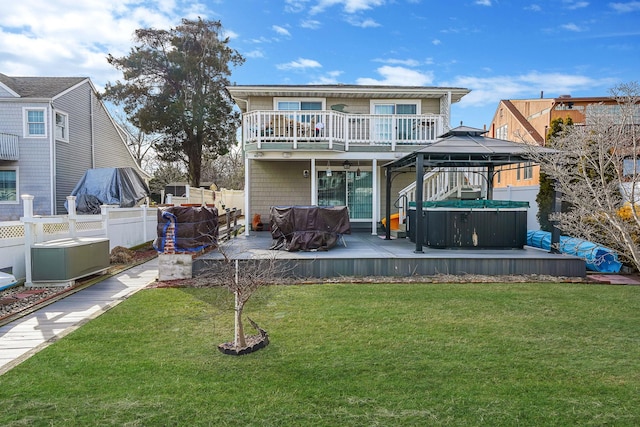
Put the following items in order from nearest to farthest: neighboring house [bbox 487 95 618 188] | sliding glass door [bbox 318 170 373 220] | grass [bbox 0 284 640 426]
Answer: grass [bbox 0 284 640 426] → sliding glass door [bbox 318 170 373 220] → neighboring house [bbox 487 95 618 188]

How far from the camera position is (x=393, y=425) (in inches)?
103

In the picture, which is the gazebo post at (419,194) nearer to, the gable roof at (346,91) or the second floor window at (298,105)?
the gable roof at (346,91)

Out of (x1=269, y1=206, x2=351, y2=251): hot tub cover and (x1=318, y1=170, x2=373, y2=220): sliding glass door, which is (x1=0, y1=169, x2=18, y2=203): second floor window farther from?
(x1=269, y1=206, x2=351, y2=251): hot tub cover

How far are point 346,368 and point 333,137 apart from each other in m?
8.98

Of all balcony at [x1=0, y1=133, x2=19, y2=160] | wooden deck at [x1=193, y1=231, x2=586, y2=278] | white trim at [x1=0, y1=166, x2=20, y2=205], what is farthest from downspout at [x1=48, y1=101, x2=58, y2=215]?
wooden deck at [x1=193, y1=231, x2=586, y2=278]

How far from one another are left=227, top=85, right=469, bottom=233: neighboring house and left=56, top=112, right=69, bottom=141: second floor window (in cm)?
944

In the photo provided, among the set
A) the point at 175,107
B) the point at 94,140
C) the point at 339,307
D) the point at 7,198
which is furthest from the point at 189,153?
the point at 339,307

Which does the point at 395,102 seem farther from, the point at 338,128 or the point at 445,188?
the point at 445,188

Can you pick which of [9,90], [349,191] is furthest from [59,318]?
[9,90]

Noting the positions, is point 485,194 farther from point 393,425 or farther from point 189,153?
point 189,153

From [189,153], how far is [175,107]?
2909 millimetres

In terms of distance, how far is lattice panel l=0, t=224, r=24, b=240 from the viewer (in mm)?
6941

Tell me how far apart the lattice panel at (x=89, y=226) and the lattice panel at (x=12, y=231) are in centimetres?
159

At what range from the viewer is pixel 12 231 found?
7141 millimetres
